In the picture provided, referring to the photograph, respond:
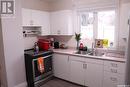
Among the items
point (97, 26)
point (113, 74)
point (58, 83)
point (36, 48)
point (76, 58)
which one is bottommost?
point (58, 83)

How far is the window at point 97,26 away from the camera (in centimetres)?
314

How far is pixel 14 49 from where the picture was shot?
281 cm

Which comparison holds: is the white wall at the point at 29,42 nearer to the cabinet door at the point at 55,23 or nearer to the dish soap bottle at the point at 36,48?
the dish soap bottle at the point at 36,48

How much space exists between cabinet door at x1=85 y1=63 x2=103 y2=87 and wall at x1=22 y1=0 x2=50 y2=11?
7.75 ft

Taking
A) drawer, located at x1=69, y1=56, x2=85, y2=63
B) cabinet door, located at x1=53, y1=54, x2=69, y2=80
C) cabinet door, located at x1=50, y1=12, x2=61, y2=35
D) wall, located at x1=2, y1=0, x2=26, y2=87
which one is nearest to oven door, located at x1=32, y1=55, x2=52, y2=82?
cabinet door, located at x1=53, y1=54, x2=69, y2=80

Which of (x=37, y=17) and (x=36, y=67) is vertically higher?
(x=37, y=17)

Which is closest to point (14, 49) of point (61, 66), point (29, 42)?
point (29, 42)

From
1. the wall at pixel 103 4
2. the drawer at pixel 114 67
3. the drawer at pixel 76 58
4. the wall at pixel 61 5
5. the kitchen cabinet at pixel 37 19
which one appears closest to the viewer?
the drawer at pixel 114 67

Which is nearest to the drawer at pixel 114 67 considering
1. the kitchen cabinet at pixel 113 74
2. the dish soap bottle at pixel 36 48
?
the kitchen cabinet at pixel 113 74

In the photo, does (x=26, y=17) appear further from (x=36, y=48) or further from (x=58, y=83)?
(x=58, y=83)

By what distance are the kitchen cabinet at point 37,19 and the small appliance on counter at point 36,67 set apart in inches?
33.5

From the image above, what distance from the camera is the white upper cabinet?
3557 millimetres

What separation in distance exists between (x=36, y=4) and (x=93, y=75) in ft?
8.85

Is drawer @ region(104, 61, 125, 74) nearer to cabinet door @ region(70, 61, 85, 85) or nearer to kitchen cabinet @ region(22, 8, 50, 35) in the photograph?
cabinet door @ region(70, 61, 85, 85)
